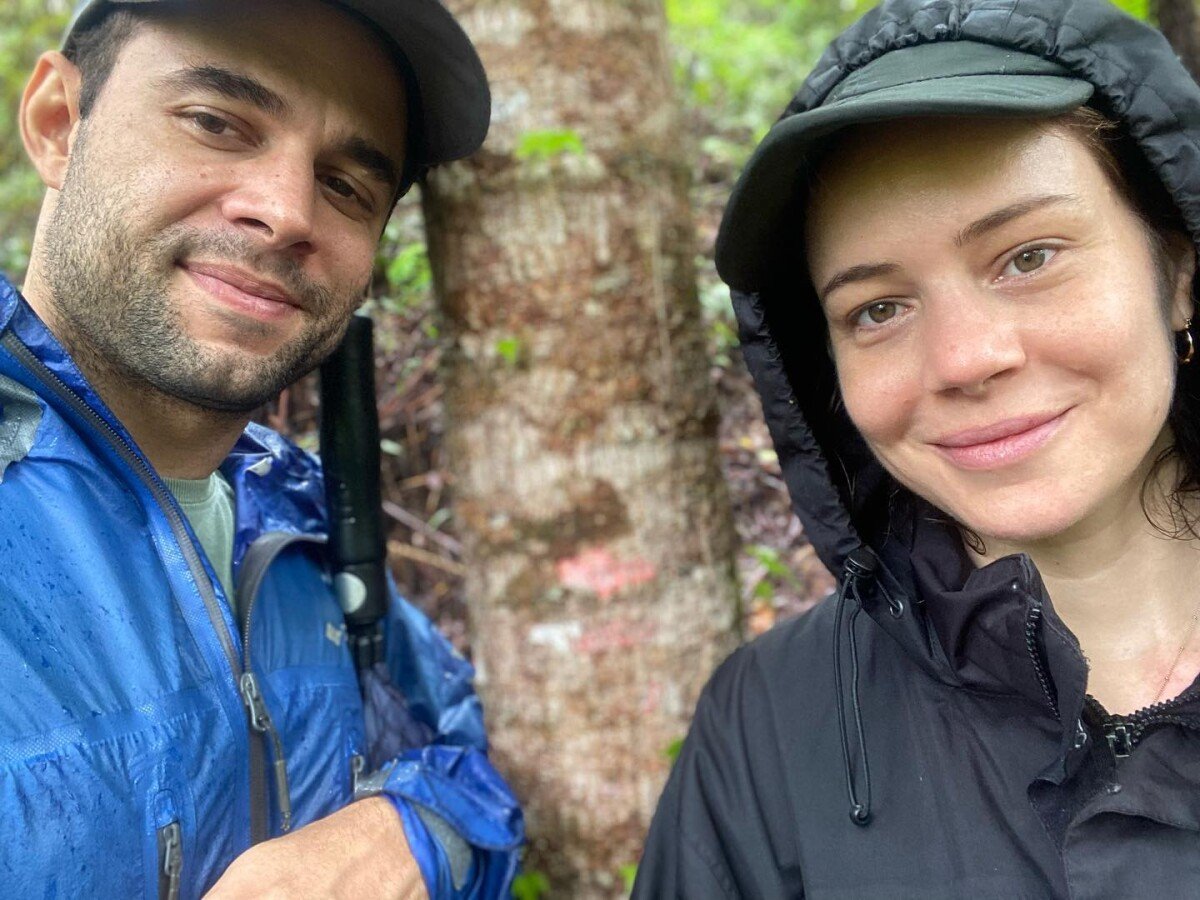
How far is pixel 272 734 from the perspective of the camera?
1621mm

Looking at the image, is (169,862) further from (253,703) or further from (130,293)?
(130,293)

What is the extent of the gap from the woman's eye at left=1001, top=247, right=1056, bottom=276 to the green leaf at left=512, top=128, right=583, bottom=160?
1.13m

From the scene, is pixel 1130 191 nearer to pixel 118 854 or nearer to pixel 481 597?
pixel 481 597

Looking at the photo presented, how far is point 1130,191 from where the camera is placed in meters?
1.43

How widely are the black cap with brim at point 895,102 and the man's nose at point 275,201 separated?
0.88 metres

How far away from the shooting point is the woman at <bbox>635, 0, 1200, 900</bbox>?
1354 millimetres

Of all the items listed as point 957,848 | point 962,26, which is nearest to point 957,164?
point 962,26

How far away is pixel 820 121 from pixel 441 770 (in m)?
1.63

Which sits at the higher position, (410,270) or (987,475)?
(410,270)

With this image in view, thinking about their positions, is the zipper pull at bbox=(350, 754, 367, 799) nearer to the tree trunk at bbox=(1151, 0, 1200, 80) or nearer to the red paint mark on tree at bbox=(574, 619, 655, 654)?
the red paint mark on tree at bbox=(574, 619, 655, 654)

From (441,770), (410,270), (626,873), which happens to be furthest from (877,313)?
(410,270)

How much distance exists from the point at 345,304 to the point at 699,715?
4.05ft

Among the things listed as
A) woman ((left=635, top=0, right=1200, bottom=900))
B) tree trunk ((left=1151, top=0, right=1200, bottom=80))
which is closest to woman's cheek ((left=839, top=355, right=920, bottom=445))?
woman ((left=635, top=0, right=1200, bottom=900))

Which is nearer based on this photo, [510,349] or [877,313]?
[877,313]
